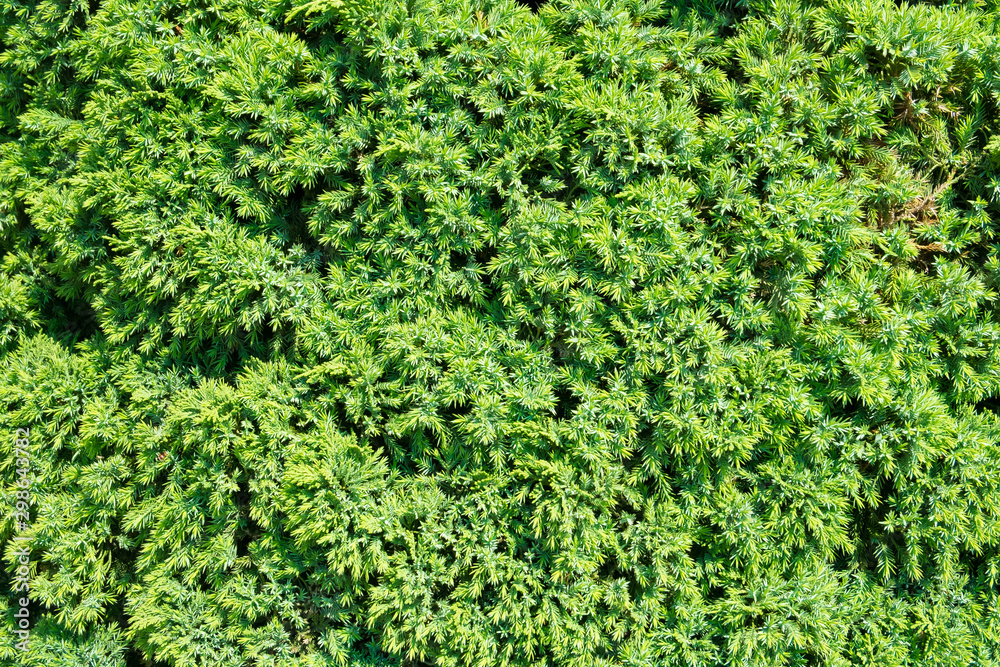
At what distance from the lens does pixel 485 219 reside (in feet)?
8.08

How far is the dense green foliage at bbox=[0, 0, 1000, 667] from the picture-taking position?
236 cm

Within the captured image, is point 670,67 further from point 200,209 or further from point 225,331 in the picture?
point 225,331

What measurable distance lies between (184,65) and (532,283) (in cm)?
171

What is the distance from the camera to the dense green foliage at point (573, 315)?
236 cm

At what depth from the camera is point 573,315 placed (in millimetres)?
2414

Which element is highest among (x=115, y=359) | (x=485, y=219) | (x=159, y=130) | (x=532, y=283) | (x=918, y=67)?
(x=918, y=67)

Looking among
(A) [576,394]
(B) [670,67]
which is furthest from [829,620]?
(B) [670,67]

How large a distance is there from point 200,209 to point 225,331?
535mm

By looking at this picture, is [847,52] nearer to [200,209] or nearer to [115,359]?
[200,209]

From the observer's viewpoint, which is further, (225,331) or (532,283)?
(225,331)

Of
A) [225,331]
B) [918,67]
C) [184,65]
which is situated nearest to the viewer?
[918,67]

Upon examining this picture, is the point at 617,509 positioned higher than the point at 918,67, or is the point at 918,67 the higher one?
the point at 918,67

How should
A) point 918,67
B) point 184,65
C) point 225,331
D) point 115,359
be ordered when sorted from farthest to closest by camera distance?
point 115,359 → point 225,331 → point 184,65 → point 918,67

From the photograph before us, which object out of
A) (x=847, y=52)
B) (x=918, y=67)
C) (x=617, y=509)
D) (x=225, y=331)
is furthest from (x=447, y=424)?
(x=918, y=67)
